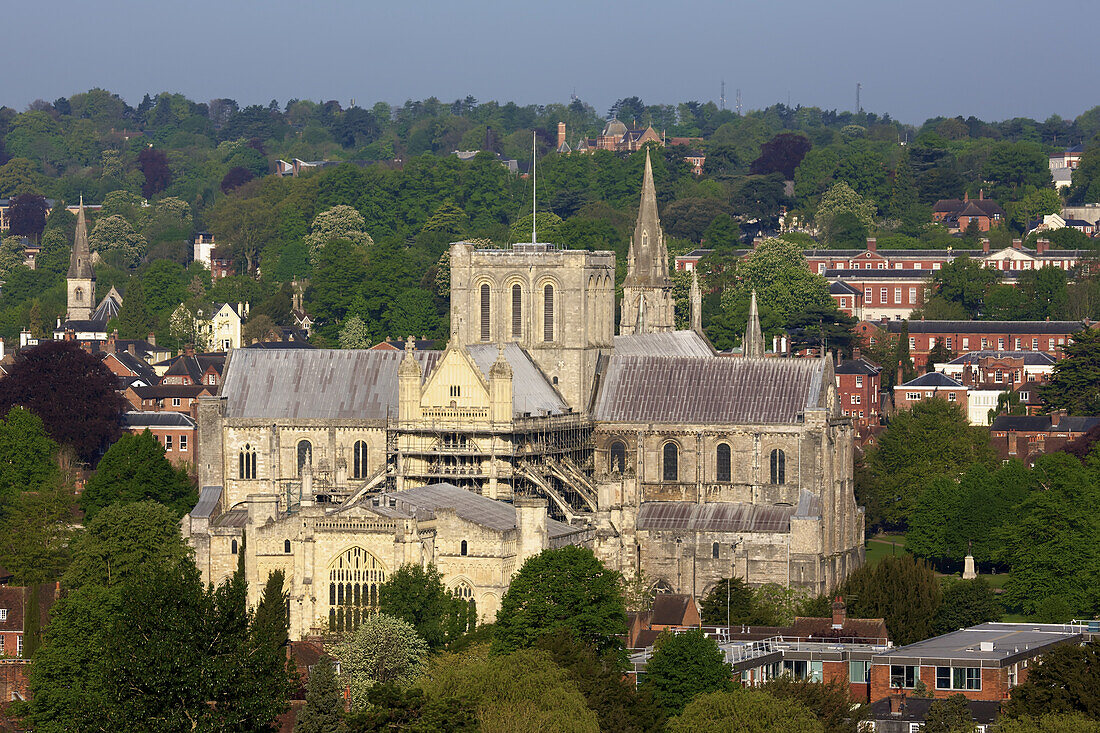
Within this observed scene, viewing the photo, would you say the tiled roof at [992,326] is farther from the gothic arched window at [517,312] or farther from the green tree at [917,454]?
the gothic arched window at [517,312]

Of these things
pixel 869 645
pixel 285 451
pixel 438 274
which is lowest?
pixel 869 645

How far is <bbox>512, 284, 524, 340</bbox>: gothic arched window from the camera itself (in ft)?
355

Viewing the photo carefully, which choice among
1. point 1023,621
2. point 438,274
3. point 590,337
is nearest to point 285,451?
point 590,337

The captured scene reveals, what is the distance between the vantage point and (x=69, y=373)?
135 m

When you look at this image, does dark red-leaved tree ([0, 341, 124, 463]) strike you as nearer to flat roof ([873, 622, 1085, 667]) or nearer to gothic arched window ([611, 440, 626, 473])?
gothic arched window ([611, 440, 626, 473])

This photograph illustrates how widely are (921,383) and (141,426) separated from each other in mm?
43534

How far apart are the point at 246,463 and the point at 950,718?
1644 inches

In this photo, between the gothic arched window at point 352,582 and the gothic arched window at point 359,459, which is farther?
the gothic arched window at point 359,459

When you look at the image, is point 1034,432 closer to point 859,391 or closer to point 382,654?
point 859,391

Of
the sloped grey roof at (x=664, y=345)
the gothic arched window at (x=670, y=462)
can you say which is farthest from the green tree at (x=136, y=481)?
the gothic arched window at (x=670, y=462)

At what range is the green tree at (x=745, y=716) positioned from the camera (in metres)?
70.6

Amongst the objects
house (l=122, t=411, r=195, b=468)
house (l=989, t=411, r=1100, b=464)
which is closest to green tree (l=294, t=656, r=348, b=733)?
house (l=122, t=411, r=195, b=468)

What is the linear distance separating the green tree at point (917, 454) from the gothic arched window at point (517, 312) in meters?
26.3

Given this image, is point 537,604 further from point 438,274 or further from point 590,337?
point 438,274
